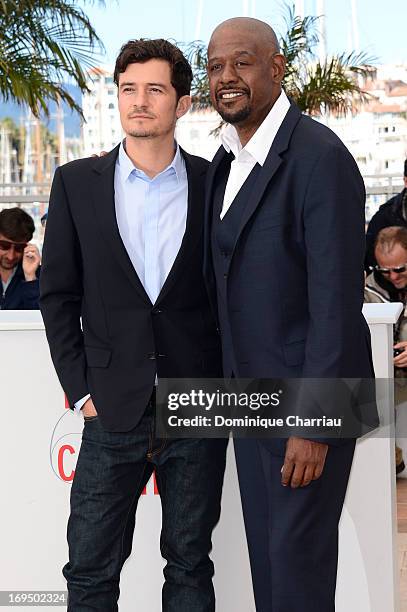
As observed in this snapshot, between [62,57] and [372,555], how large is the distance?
6.73 meters

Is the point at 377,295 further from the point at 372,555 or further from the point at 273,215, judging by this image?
the point at 273,215

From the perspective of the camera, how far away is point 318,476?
2.10 metres

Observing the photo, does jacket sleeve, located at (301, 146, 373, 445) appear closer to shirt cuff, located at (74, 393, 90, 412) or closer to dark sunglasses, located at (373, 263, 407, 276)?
shirt cuff, located at (74, 393, 90, 412)

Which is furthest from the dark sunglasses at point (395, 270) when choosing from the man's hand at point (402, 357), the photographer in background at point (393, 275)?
the man's hand at point (402, 357)

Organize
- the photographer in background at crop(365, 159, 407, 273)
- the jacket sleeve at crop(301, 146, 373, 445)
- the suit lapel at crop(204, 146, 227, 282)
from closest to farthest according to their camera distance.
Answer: the jacket sleeve at crop(301, 146, 373, 445), the suit lapel at crop(204, 146, 227, 282), the photographer in background at crop(365, 159, 407, 273)

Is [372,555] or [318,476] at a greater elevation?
[318,476]

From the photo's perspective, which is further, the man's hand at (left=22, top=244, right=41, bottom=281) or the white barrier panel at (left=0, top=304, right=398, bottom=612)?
the man's hand at (left=22, top=244, right=41, bottom=281)

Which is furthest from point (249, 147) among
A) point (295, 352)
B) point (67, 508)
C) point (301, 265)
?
point (67, 508)

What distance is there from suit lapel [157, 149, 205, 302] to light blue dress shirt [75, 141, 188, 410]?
0.08 feet

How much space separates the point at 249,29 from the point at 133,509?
1.15m

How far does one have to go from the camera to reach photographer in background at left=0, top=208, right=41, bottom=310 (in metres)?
4.54

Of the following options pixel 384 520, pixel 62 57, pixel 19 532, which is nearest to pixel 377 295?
pixel 384 520

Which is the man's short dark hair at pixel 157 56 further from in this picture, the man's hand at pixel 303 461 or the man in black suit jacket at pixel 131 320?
the man's hand at pixel 303 461

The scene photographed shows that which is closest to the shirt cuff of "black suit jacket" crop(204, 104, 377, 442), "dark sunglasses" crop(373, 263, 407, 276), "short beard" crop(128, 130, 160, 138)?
"black suit jacket" crop(204, 104, 377, 442)
